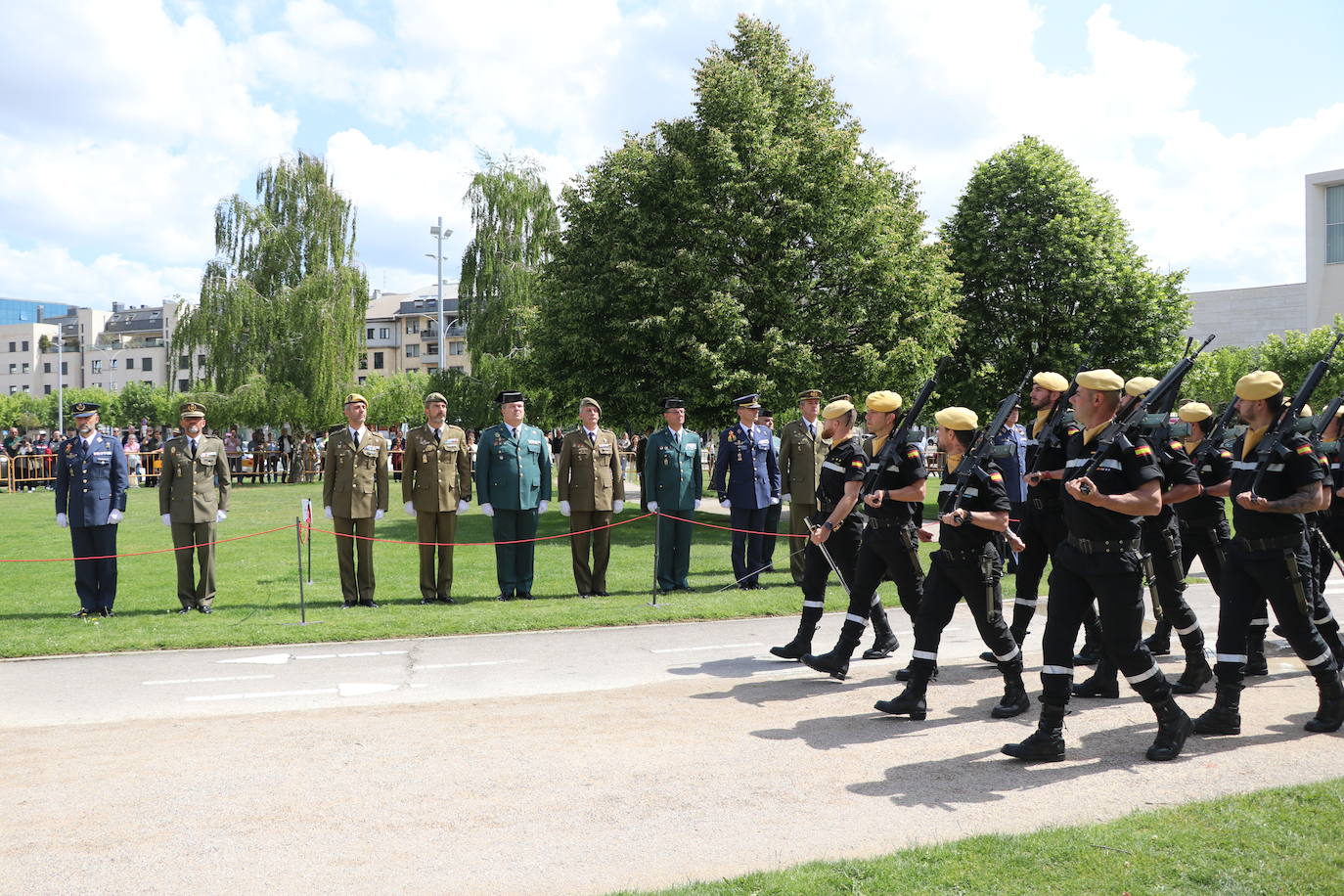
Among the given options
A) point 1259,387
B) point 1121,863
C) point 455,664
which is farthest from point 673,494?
point 1121,863

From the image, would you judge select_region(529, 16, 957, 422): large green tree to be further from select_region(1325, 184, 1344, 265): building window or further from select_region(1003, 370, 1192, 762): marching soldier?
select_region(1325, 184, 1344, 265): building window

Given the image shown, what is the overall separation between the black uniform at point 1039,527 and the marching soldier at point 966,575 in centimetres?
102

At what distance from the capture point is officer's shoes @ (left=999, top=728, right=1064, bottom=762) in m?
5.72

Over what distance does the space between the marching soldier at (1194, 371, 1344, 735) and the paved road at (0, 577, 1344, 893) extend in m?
0.20

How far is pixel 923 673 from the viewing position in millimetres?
6676

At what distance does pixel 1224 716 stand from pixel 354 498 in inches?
341

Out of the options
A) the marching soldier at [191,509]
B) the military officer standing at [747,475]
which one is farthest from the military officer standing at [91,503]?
the military officer standing at [747,475]

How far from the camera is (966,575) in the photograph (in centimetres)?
650

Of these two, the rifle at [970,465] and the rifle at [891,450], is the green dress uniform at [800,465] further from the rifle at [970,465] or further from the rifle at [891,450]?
the rifle at [970,465]

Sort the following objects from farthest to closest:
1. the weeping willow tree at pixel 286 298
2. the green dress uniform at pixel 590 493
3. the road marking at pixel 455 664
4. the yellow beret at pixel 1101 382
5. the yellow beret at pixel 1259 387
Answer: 1. the weeping willow tree at pixel 286 298
2. the green dress uniform at pixel 590 493
3. the road marking at pixel 455 664
4. the yellow beret at pixel 1259 387
5. the yellow beret at pixel 1101 382

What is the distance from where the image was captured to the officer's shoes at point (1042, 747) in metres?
5.72

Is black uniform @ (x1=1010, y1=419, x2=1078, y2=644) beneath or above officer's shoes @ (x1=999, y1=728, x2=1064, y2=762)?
above

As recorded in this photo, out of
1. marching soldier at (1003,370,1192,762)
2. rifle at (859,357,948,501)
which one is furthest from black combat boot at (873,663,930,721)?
rifle at (859,357,948,501)

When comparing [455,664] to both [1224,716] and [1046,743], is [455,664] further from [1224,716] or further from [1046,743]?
[1224,716]
